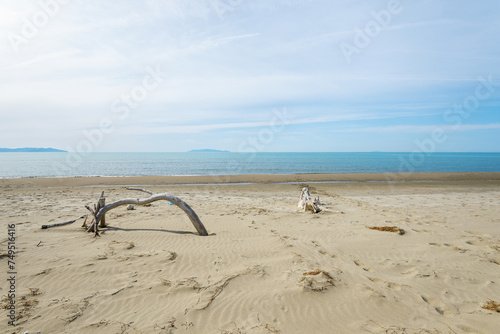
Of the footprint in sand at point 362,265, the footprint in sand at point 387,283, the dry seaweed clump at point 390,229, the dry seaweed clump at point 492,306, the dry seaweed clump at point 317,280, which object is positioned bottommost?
the dry seaweed clump at point 492,306

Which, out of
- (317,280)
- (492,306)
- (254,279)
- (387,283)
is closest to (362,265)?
(387,283)

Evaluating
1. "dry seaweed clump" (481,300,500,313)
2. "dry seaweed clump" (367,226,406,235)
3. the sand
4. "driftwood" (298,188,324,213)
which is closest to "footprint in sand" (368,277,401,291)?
the sand

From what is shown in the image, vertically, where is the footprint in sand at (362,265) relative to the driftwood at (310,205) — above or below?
below

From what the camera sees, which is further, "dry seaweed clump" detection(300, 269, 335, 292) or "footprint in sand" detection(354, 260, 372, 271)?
"footprint in sand" detection(354, 260, 372, 271)

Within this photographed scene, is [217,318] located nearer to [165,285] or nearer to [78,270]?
[165,285]

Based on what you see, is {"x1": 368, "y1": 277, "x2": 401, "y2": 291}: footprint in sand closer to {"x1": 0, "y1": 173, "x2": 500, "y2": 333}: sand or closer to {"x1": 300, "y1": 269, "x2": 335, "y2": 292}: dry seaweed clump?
{"x1": 0, "y1": 173, "x2": 500, "y2": 333}: sand

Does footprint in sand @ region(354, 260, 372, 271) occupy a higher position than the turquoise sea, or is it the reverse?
the turquoise sea

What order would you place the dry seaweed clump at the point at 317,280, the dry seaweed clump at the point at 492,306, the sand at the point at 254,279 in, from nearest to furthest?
the sand at the point at 254,279 < the dry seaweed clump at the point at 492,306 < the dry seaweed clump at the point at 317,280

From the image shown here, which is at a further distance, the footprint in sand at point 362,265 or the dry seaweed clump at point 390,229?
the dry seaweed clump at point 390,229

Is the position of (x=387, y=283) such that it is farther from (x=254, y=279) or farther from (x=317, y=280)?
(x=254, y=279)

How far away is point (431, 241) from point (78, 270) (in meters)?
8.14

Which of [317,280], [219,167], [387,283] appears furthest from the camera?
[219,167]

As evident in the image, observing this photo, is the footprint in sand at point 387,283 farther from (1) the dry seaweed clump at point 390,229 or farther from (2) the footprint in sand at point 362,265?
(1) the dry seaweed clump at point 390,229

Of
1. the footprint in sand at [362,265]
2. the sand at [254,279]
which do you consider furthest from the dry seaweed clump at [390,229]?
the footprint in sand at [362,265]
